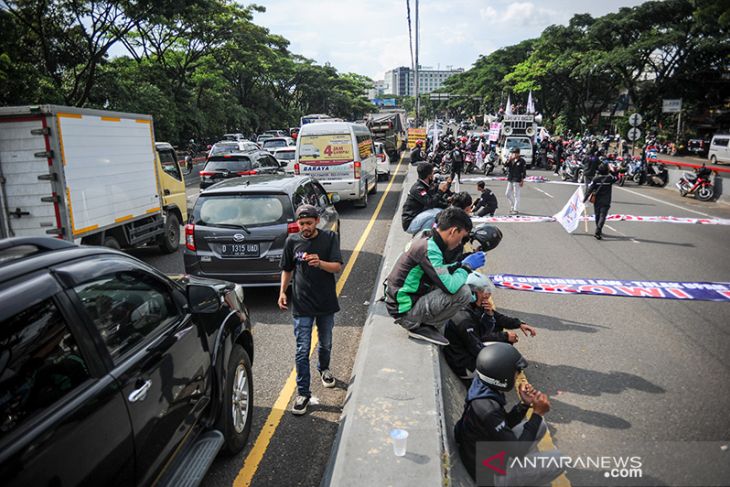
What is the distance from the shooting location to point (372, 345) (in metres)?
4.99

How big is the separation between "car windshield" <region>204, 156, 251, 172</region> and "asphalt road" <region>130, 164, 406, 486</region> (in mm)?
7178

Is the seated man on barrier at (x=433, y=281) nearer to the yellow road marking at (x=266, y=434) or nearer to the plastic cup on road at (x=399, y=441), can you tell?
the yellow road marking at (x=266, y=434)

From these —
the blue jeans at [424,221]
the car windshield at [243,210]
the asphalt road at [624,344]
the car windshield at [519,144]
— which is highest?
the car windshield at [519,144]

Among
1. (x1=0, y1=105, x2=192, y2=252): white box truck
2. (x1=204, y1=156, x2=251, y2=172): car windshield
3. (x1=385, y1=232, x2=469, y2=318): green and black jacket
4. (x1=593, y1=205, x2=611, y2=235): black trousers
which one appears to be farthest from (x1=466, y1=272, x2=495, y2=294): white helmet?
(x1=204, y1=156, x2=251, y2=172): car windshield

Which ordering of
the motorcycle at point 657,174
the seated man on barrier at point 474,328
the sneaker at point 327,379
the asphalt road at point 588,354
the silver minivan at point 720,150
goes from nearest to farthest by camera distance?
1. the asphalt road at point 588,354
2. the seated man on barrier at point 474,328
3. the sneaker at point 327,379
4. the motorcycle at point 657,174
5. the silver minivan at point 720,150

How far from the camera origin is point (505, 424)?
2951 millimetres

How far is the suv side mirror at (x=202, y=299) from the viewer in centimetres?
329

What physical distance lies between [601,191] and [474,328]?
7.93 m

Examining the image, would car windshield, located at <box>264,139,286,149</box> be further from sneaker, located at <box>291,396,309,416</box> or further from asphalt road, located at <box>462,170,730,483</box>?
sneaker, located at <box>291,396,309,416</box>

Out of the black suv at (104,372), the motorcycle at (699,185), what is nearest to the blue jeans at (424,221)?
the black suv at (104,372)

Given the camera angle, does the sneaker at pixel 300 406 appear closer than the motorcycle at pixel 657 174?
Yes

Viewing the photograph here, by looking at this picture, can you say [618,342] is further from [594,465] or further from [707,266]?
[707,266]

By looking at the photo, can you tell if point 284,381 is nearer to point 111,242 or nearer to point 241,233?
point 241,233

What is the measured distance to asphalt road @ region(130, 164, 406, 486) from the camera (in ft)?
12.1
